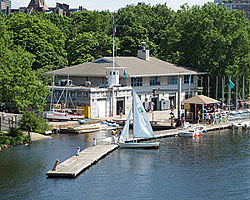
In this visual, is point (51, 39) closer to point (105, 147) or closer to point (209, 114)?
point (209, 114)

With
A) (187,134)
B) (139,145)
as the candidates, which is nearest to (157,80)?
(187,134)

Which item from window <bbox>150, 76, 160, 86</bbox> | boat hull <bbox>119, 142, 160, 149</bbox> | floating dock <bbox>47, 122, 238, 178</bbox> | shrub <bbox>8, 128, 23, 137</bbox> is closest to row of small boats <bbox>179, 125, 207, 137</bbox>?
floating dock <bbox>47, 122, 238, 178</bbox>

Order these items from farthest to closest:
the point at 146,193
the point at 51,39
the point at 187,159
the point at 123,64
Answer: the point at 51,39 < the point at 123,64 < the point at 187,159 < the point at 146,193

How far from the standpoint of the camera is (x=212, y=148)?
2258 inches

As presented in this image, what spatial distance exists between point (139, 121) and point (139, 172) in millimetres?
12180

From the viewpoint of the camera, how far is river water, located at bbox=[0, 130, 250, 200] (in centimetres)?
3943

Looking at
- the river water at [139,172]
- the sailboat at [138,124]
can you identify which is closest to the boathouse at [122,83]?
the river water at [139,172]

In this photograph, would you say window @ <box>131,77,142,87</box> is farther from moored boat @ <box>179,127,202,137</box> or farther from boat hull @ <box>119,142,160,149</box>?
boat hull @ <box>119,142,160,149</box>

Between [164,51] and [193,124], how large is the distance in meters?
38.8

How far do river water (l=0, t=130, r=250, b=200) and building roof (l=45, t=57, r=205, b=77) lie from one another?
24.6 metres

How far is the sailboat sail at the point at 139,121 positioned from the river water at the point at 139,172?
8.44 feet

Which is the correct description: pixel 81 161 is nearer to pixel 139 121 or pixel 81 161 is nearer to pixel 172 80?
pixel 139 121

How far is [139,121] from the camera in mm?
57594

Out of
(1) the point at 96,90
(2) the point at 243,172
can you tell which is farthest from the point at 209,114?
(2) the point at 243,172
